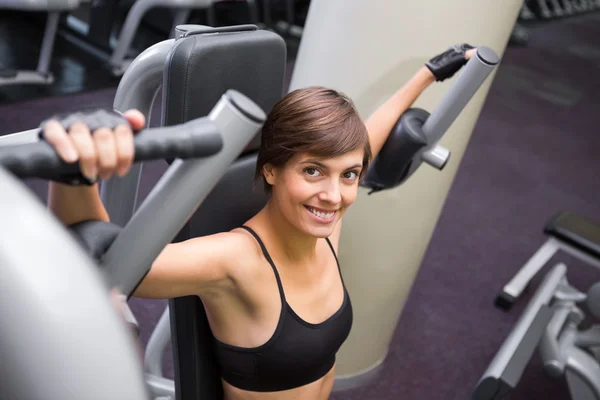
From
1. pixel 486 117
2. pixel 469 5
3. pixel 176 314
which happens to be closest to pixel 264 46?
pixel 176 314

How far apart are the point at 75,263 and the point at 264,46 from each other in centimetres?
97

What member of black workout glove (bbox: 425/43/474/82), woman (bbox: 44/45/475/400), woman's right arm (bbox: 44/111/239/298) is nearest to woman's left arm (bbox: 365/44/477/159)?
black workout glove (bbox: 425/43/474/82)

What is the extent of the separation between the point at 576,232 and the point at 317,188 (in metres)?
2.29

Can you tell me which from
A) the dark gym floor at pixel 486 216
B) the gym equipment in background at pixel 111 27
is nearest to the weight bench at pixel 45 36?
the dark gym floor at pixel 486 216

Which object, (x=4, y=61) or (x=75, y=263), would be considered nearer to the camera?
(x=75, y=263)

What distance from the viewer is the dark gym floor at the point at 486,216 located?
9.03ft

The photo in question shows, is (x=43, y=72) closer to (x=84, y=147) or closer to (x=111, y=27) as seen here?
(x=111, y=27)

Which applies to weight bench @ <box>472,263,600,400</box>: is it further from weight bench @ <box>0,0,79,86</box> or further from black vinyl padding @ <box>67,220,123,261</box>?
weight bench @ <box>0,0,79,86</box>

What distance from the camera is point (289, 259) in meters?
1.36

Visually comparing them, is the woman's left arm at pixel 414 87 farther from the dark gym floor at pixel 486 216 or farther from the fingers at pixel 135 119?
the dark gym floor at pixel 486 216

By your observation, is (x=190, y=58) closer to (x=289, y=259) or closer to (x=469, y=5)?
(x=289, y=259)


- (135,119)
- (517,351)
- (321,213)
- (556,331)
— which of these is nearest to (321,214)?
(321,213)

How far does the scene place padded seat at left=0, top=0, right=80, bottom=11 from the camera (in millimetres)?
3783

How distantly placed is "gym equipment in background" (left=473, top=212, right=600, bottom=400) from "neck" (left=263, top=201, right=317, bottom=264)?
43.9 inches
